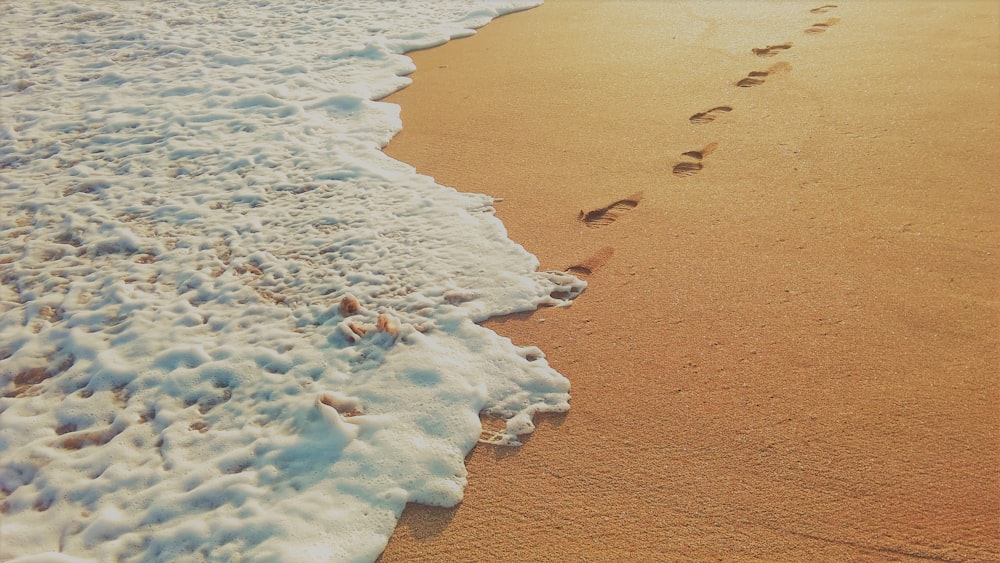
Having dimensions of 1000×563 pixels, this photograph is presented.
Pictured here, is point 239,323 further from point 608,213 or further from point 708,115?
point 708,115

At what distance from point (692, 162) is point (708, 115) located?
56 cm

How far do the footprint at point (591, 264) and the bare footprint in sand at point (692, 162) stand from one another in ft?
2.41

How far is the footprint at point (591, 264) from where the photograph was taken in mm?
2926

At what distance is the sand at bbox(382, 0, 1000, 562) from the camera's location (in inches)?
76.5

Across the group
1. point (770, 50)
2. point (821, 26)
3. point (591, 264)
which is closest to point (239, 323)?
point (591, 264)

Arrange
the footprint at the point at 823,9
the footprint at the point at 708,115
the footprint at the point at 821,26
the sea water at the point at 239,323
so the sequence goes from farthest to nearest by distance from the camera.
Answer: the footprint at the point at 823,9 < the footprint at the point at 821,26 < the footprint at the point at 708,115 < the sea water at the point at 239,323

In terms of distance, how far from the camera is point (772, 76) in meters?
4.24

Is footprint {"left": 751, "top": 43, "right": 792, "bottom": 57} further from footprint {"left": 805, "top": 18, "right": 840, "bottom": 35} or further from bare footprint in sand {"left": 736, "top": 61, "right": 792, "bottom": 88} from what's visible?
footprint {"left": 805, "top": 18, "right": 840, "bottom": 35}

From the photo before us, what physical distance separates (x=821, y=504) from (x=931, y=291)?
1118 mm

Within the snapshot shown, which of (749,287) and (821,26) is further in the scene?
(821,26)

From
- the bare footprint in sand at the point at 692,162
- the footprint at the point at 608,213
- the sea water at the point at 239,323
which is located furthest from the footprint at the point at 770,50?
the sea water at the point at 239,323

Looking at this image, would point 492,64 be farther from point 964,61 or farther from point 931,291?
point 931,291

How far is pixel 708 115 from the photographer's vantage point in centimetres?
392

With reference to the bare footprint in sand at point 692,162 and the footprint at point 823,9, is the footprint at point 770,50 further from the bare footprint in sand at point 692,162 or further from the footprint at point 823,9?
the bare footprint in sand at point 692,162
